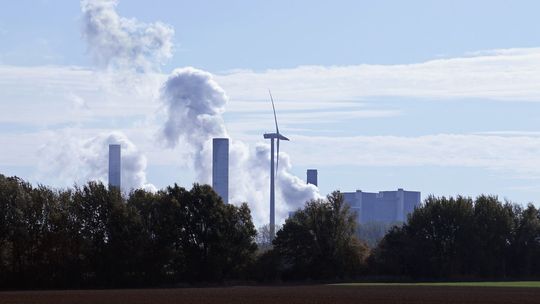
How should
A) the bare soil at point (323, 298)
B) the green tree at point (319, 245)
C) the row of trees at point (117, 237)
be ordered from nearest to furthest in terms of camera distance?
the bare soil at point (323, 298) < the row of trees at point (117, 237) < the green tree at point (319, 245)

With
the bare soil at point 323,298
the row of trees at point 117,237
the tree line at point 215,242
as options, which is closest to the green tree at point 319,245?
the tree line at point 215,242

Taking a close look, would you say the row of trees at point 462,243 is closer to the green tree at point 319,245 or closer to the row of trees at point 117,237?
the green tree at point 319,245

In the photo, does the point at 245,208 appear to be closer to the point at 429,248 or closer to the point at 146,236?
the point at 146,236

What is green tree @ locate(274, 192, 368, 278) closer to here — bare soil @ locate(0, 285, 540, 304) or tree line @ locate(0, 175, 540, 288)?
tree line @ locate(0, 175, 540, 288)

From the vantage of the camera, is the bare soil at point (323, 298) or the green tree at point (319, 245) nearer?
the bare soil at point (323, 298)

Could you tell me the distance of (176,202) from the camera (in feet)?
443

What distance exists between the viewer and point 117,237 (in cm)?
12712

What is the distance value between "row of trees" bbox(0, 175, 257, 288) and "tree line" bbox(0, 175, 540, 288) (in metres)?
0.12

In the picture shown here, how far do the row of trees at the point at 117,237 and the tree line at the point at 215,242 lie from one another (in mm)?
Result: 116

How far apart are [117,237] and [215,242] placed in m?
11.9

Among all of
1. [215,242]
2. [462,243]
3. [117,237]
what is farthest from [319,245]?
[117,237]

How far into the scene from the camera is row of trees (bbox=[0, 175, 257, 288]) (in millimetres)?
122688

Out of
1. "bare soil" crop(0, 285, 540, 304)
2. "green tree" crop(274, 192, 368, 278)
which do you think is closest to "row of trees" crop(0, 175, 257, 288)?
"green tree" crop(274, 192, 368, 278)

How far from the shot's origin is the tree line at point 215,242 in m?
124
